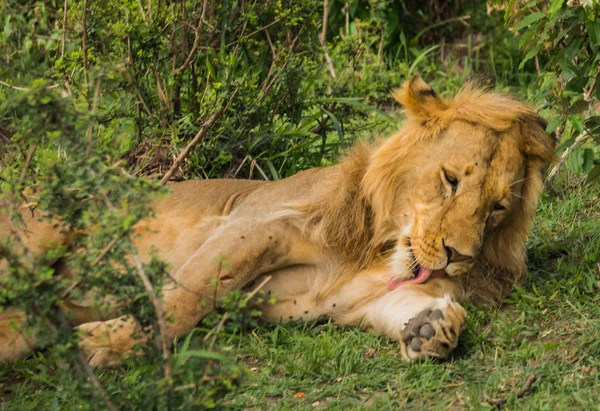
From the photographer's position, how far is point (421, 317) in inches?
138

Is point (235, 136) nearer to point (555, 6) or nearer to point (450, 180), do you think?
point (450, 180)

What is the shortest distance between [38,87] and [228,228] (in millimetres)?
1489

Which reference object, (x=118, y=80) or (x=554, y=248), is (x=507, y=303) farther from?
(x=118, y=80)

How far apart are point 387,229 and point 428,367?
0.74 meters

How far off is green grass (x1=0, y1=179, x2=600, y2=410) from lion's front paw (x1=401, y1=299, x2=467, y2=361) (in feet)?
0.16

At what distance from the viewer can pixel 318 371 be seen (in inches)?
139

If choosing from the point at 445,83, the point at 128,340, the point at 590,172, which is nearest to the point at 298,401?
the point at 128,340

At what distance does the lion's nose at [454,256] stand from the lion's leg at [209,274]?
66cm

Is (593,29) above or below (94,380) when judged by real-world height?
above

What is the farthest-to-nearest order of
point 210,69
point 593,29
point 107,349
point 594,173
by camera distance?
point 210,69
point 594,173
point 593,29
point 107,349

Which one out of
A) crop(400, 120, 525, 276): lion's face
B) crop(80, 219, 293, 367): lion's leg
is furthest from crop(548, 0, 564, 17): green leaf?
crop(80, 219, 293, 367): lion's leg

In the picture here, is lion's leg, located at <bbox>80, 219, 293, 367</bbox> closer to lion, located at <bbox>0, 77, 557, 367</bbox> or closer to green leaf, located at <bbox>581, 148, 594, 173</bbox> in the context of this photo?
lion, located at <bbox>0, 77, 557, 367</bbox>

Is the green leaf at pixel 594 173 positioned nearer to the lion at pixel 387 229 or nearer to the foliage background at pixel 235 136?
the foliage background at pixel 235 136

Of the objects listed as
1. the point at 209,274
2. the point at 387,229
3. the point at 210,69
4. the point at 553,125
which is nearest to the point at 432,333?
→ the point at 387,229
